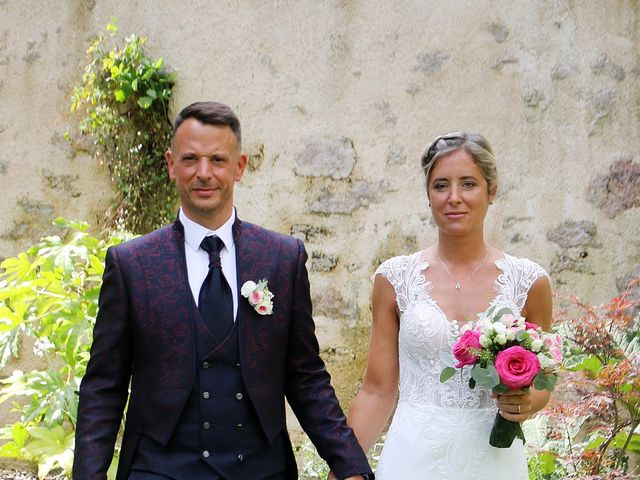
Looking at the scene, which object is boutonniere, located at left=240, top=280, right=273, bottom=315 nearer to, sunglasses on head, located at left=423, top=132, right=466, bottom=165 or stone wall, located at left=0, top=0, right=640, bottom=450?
sunglasses on head, located at left=423, top=132, right=466, bottom=165

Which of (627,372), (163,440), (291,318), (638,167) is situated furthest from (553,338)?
(638,167)

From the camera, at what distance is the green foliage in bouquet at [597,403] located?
4184 mm

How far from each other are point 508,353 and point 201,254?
37.3 inches

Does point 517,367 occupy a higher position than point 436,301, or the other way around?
point 436,301

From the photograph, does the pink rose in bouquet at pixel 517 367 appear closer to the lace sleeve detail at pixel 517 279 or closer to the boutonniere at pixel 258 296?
the lace sleeve detail at pixel 517 279

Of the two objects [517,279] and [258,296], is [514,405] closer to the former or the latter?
[517,279]

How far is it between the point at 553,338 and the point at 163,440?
46.5 inches

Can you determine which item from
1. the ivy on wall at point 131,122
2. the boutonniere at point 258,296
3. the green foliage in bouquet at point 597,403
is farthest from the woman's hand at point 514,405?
the ivy on wall at point 131,122

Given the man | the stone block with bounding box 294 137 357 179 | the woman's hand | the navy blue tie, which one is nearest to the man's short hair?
the man

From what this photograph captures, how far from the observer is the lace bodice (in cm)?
303

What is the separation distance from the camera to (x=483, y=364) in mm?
2775

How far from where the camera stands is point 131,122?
5.60m

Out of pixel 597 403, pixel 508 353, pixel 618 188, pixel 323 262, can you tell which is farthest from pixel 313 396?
pixel 618 188

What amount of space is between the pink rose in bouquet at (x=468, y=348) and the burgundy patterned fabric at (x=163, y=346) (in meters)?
0.44
